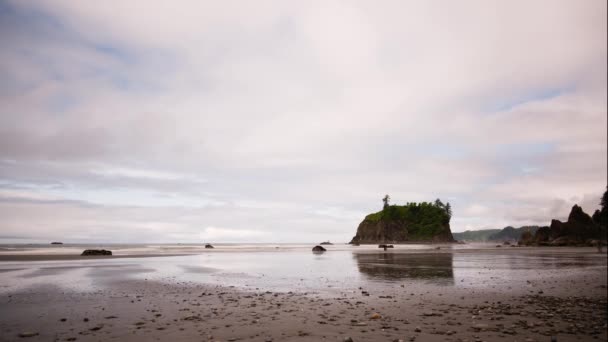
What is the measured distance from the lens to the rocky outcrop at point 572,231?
9706cm

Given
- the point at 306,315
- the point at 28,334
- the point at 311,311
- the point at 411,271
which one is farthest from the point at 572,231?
the point at 28,334

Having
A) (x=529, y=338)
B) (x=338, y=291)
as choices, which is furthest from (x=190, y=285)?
(x=529, y=338)

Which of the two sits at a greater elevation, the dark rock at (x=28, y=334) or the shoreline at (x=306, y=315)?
the dark rock at (x=28, y=334)

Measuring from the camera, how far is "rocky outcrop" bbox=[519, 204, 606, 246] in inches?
3821

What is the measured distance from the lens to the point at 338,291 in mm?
20750

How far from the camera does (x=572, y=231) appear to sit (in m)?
103

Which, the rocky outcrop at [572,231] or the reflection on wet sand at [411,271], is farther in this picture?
the rocky outcrop at [572,231]

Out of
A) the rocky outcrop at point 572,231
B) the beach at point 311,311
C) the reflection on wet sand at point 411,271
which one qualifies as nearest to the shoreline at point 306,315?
the beach at point 311,311

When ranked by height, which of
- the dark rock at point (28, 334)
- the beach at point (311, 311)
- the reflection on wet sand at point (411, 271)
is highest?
the dark rock at point (28, 334)

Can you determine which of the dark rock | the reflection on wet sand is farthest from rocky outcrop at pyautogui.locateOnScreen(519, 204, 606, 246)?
the dark rock

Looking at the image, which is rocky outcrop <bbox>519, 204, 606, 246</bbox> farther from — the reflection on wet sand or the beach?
the beach

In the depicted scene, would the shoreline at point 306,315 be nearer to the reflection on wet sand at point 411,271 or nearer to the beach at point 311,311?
the beach at point 311,311

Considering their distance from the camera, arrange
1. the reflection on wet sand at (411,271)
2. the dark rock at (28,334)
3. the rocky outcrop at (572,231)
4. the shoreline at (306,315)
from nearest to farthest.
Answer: the shoreline at (306,315), the dark rock at (28,334), the reflection on wet sand at (411,271), the rocky outcrop at (572,231)

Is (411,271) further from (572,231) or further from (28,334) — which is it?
(572,231)
